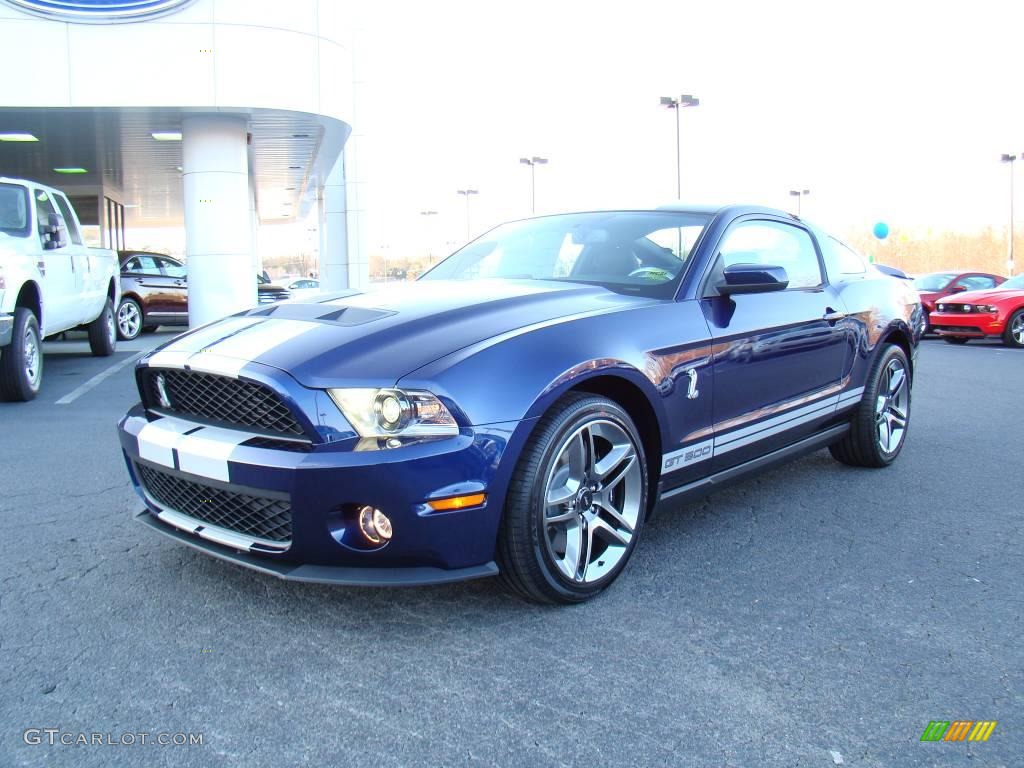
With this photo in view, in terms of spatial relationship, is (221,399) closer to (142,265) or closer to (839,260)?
(839,260)

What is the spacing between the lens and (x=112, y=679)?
8.34 feet

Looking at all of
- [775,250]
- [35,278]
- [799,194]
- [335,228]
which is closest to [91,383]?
[35,278]

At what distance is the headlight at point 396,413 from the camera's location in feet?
8.77

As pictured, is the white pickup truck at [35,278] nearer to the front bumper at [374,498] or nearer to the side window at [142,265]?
the front bumper at [374,498]

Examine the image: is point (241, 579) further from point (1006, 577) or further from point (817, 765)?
point (1006, 577)

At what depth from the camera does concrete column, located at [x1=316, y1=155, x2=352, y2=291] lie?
28.7 meters

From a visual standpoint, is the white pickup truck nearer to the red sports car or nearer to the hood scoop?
the hood scoop

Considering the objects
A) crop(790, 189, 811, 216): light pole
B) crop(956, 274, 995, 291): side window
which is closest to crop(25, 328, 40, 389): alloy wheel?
crop(956, 274, 995, 291): side window

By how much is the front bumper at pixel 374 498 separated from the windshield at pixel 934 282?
17216 mm

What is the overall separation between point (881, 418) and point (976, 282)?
48.3 feet

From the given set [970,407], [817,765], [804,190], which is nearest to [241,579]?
[817,765]

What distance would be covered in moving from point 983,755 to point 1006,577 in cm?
143

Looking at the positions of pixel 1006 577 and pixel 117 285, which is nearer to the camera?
pixel 1006 577

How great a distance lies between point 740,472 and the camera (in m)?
3.91
